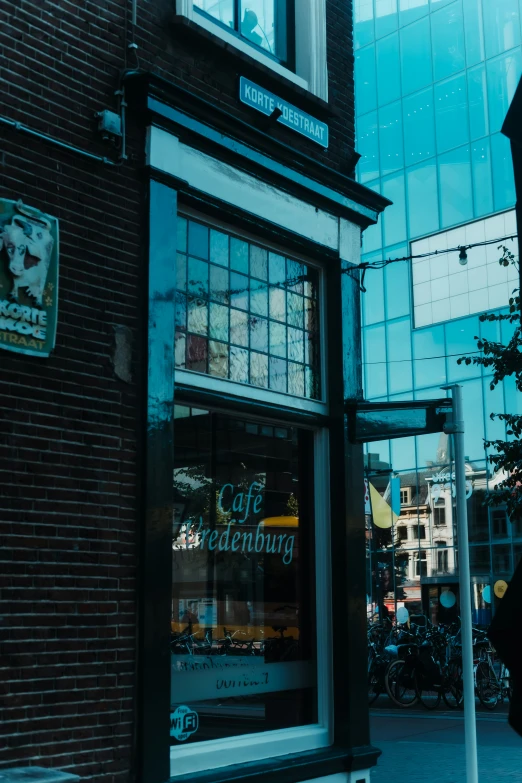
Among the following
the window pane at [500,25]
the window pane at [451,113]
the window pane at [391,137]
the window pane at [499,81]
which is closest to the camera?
the window pane at [500,25]

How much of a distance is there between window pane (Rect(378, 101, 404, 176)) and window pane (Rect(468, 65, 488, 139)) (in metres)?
3.36

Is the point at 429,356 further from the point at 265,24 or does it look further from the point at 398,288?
the point at 265,24

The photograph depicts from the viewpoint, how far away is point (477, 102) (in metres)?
36.6

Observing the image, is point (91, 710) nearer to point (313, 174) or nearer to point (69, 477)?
point (69, 477)

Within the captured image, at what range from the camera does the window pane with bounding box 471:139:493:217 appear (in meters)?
35.6

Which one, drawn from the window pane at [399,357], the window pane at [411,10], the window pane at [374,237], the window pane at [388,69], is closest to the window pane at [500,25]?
the window pane at [411,10]

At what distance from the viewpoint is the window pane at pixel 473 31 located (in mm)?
36812

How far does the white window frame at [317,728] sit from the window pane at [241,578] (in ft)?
0.18

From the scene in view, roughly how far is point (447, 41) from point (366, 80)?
4050 millimetres

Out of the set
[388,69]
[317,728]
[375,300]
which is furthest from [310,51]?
[388,69]

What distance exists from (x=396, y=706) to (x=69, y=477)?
40.0 ft

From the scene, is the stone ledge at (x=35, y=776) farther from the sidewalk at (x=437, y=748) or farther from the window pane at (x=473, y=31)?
the window pane at (x=473, y=31)

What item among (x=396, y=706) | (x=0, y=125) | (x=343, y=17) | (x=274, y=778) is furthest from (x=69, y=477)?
(x=396, y=706)

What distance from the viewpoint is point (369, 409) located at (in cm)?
731
